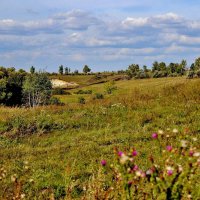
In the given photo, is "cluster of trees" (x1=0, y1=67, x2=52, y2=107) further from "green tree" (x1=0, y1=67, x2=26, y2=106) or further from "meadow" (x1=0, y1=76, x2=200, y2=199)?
"meadow" (x1=0, y1=76, x2=200, y2=199)

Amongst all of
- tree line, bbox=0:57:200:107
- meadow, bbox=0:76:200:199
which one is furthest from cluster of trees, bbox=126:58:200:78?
meadow, bbox=0:76:200:199

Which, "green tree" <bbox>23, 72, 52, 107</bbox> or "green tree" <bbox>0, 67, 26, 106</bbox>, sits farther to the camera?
"green tree" <bbox>23, 72, 52, 107</bbox>

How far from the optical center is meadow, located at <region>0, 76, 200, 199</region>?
902 centimetres

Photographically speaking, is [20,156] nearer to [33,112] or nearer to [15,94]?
[33,112]

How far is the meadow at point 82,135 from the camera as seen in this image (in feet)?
29.6

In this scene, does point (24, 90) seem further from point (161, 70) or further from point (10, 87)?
point (161, 70)

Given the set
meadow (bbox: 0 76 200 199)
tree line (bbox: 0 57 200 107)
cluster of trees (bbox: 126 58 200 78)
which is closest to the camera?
meadow (bbox: 0 76 200 199)

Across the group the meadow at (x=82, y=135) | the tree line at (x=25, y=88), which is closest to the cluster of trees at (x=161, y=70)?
the tree line at (x=25, y=88)

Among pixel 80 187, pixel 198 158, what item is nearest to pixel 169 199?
pixel 198 158

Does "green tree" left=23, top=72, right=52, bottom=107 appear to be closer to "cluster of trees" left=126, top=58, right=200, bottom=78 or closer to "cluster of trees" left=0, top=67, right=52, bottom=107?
"cluster of trees" left=0, top=67, right=52, bottom=107

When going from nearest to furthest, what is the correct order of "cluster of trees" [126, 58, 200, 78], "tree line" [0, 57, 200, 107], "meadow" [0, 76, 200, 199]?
1. "meadow" [0, 76, 200, 199]
2. "tree line" [0, 57, 200, 107]
3. "cluster of trees" [126, 58, 200, 78]

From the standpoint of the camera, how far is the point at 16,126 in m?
16.3

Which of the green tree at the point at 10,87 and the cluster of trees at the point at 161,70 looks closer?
the green tree at the point at 10,87

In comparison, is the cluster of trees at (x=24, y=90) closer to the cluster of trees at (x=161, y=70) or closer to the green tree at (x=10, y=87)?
the green tree at (x=10, y=87)
